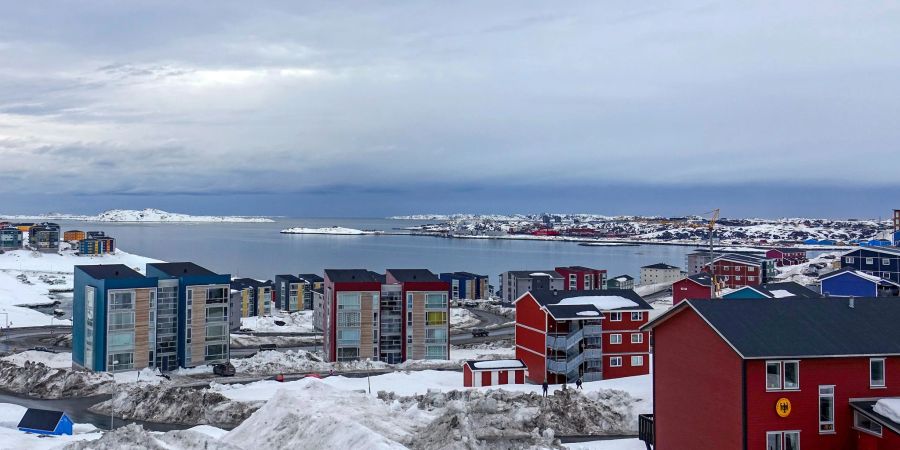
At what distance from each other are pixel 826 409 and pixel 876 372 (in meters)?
1.62

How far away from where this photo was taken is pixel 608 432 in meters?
26.6

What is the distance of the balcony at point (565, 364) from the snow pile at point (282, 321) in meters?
35.2

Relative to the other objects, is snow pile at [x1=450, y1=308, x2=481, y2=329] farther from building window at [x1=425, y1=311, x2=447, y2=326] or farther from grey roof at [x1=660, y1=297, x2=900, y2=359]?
grey roof at [x1=660, y1=297, x2=900, y2=359]

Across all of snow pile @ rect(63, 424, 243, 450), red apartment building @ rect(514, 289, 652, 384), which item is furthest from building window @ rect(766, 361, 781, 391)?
red apartment building @ rect(514, 289, 652, 384)

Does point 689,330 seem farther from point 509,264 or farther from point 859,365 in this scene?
point 509,264

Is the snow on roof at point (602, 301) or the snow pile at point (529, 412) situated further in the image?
the snow on roof at point (602, 301)

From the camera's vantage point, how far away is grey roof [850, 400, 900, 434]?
52.0ft

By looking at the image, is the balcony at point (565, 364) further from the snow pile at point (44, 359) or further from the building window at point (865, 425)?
the snow pile at point (44, 359)

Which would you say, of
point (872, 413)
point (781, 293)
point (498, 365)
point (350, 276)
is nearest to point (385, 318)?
point (350, 276)

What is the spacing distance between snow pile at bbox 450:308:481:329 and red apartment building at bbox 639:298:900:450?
51.4 metres

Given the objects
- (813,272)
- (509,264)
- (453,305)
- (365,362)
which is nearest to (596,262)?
(509,264)

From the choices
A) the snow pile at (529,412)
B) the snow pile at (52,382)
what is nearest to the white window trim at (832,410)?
the snow pile at (529,412)

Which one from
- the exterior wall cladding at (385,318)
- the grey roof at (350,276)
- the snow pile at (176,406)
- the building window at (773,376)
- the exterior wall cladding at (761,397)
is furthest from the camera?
the grey roof at (350,276)

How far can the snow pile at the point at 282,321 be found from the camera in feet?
217
